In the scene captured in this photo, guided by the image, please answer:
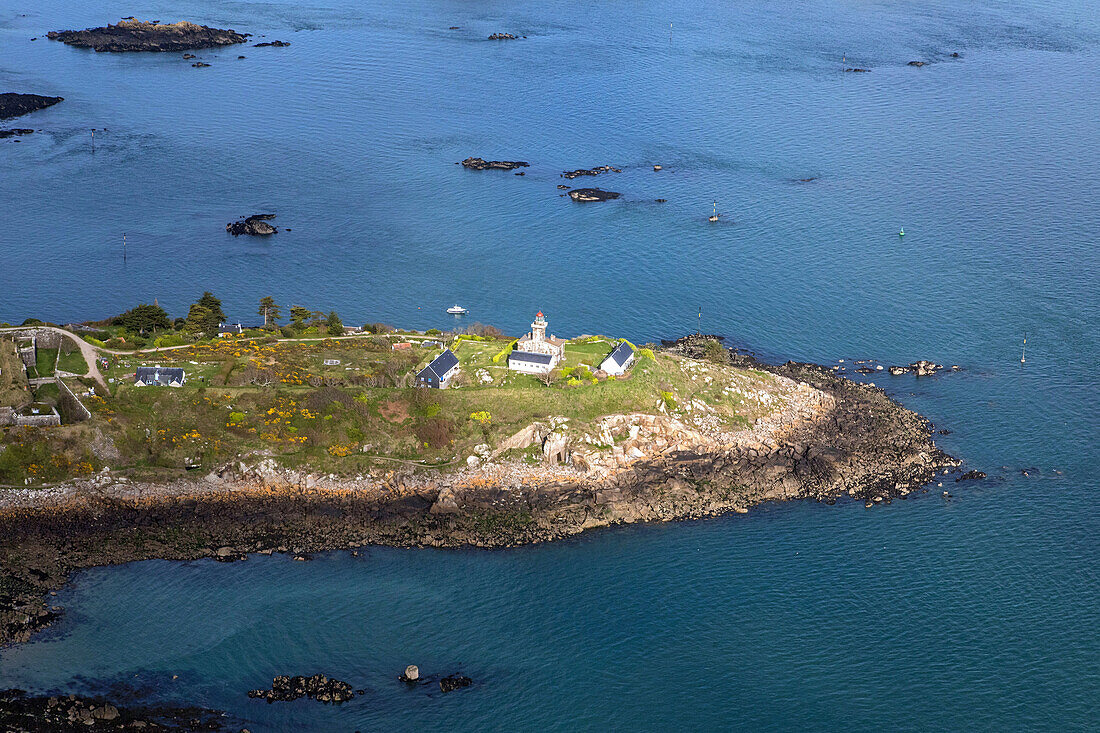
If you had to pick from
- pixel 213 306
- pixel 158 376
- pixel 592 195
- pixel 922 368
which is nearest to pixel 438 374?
pixel 158 376

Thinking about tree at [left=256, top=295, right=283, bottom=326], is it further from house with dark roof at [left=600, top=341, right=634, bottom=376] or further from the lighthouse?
house with dark roof at [left=600, top=341, right=634, bottom=376]

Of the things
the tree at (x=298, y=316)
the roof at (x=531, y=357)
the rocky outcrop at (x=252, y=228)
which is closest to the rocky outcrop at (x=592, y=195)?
the rocky outcrop at (x=252, y=228)

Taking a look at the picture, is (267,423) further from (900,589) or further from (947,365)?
(947,365)

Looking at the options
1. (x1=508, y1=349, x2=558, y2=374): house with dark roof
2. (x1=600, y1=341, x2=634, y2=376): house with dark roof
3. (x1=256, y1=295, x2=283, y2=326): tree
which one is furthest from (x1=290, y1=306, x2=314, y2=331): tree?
(x1=600, y1=341, x2=634, y2=376): house with dark roof

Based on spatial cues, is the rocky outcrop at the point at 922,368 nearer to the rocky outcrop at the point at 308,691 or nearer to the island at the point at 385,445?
the island at the point at 385,445

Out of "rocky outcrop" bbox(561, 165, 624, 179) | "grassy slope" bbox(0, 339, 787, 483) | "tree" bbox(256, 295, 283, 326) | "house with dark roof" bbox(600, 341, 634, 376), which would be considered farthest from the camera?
"rocky outcrop" bbox(561, 165, 624, 179)
